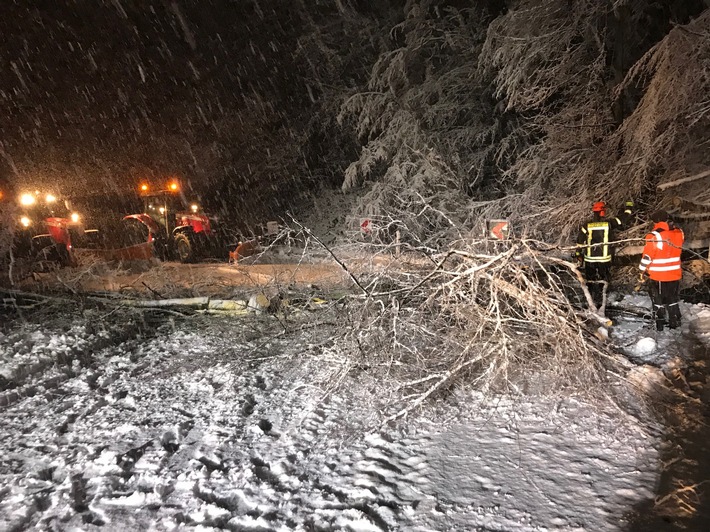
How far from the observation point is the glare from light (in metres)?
10.7

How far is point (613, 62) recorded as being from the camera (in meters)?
8.69

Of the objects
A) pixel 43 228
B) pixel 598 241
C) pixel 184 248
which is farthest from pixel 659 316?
pixel 43 228

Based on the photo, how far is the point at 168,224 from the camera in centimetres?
→ 1272

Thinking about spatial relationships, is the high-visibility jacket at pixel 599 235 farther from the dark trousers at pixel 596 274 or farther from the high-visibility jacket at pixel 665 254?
the high-visibility jacket at pixel 665 254

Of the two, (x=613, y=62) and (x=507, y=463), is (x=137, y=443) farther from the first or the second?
(x=613, y=62)

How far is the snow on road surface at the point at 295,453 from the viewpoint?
2.99m

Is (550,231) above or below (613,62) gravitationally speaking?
below

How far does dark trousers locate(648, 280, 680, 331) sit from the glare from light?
12.5 meters

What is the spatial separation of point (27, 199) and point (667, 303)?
1269 cm

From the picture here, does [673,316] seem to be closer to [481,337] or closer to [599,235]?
[599,235]

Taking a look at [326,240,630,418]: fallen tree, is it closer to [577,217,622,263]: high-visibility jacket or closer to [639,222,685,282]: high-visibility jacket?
[639,222,685,282]: high-visibility jacket

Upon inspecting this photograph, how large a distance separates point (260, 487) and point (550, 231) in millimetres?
7446

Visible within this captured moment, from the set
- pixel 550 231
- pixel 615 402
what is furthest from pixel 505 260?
pixel 550 231

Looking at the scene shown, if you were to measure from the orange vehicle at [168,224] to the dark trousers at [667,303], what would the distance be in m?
10.1
